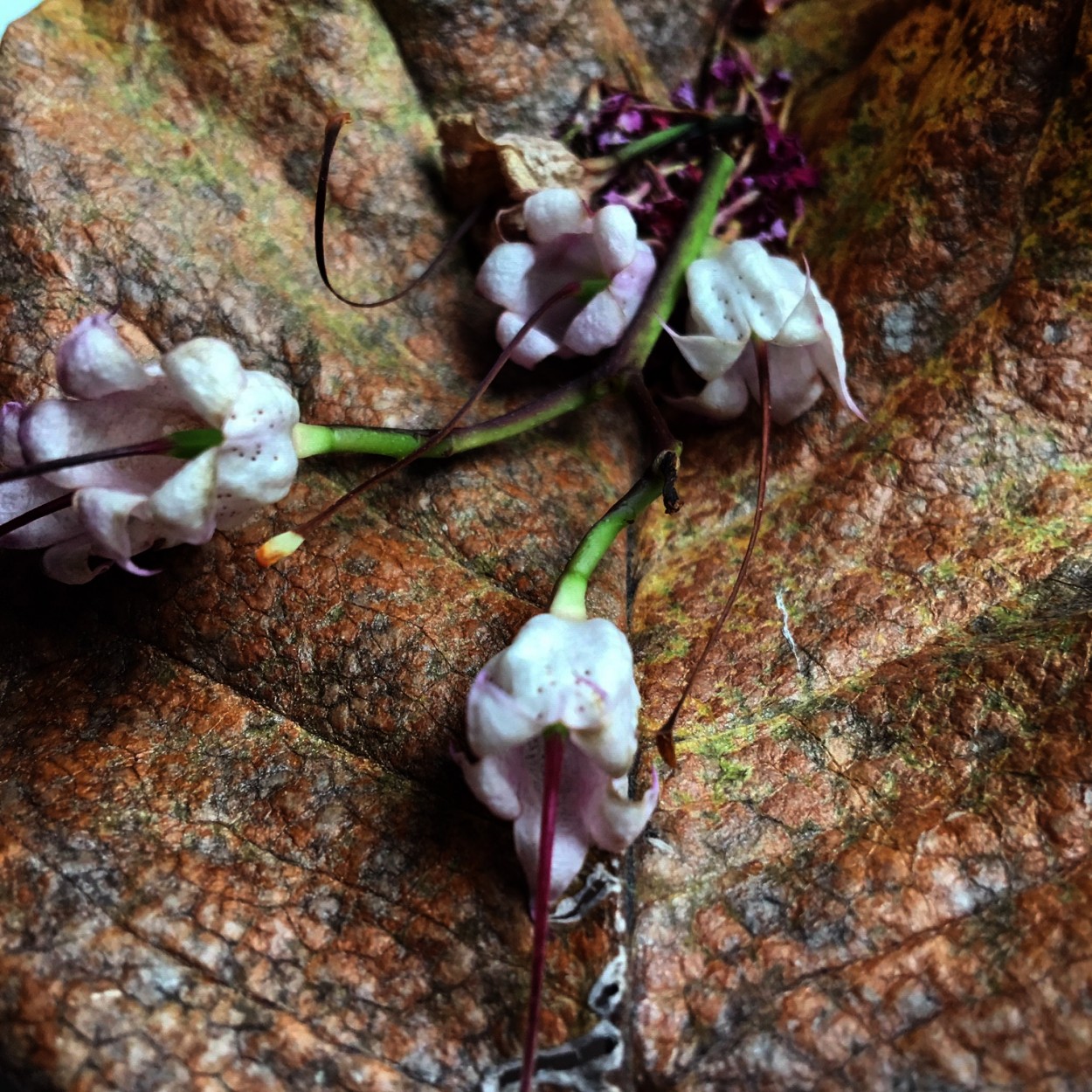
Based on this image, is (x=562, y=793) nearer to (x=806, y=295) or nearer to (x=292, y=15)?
(x=806, y=295)

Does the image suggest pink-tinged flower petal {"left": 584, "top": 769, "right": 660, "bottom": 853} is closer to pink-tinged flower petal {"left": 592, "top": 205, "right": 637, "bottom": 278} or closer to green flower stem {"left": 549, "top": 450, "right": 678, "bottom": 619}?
green flower stem {"left": 549, "top": 450, "right": 678, "bottom": 619}

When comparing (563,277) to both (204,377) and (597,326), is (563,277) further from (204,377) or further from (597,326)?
(204,377)

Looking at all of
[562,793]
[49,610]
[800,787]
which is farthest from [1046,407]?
[49,610]

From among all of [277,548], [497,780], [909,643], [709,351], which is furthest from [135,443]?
[909,643]

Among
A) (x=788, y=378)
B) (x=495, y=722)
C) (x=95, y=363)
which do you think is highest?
(x=95, y=363)

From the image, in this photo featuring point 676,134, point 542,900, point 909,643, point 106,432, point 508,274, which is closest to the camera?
point 542,900

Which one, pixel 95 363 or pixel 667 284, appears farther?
pixel 667 284
